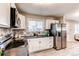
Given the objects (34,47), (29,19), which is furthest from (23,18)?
(34,47)

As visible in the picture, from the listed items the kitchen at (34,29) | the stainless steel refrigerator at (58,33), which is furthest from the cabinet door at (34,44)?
the stainless steel refrigerator at (58,33)

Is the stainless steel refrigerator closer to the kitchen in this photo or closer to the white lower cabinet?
the kitchen

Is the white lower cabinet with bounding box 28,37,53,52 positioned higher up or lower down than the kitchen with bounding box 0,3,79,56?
lower down

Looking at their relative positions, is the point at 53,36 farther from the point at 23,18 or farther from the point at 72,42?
the point at 23,18

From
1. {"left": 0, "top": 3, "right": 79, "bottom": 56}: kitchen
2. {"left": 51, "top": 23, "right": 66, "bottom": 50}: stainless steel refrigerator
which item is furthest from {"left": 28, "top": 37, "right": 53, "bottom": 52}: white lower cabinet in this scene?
{"left": 51, "top": 23, "right": 66, "bottom": 50}: stainless steel refrigerator

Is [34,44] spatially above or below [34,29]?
below

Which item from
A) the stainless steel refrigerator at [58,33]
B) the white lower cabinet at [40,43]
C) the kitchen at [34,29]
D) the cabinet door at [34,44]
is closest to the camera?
the kitchen at [34,29]

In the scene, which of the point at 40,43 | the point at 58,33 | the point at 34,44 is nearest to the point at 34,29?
the point at 34,44

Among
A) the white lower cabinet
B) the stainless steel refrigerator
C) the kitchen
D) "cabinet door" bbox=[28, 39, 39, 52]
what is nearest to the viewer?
the kitchen

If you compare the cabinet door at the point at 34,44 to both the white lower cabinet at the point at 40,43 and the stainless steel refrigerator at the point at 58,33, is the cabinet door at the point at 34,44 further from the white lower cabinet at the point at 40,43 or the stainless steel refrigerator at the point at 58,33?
the stainless steel refrigerator at the point at 58,33

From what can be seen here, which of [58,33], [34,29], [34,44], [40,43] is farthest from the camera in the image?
[58,33]

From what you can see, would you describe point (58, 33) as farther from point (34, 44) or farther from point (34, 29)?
point (34, 29)

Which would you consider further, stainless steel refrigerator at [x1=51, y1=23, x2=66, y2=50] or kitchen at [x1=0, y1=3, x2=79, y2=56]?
stainless steel refrigerator at [x1=51, y1=23, x2=66, y2=50]

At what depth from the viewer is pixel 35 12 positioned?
9.31ft
